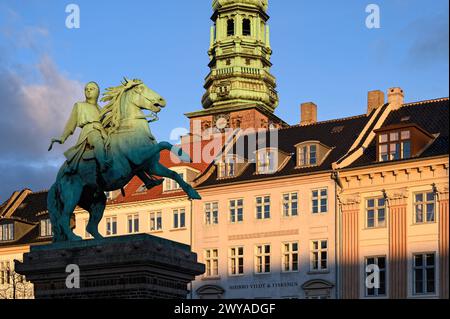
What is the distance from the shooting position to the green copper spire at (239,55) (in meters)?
96.9

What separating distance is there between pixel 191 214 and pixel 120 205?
5.67m

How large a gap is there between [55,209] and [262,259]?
3677 centimetres

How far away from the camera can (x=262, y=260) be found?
66.4m

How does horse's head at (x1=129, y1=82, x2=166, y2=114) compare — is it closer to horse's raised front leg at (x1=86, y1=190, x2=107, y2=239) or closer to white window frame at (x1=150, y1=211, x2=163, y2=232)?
horse's raised front leg at (x1=86, y1=190, x2=107, y2=239)

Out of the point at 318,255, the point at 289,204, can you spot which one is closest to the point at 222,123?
the point at 289,204

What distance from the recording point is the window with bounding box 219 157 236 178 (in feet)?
228

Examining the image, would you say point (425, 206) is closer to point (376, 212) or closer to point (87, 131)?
point (376, 212)

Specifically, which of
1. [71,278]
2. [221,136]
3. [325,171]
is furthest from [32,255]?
[221,136]

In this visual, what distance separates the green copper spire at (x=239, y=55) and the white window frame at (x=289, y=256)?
3302cm

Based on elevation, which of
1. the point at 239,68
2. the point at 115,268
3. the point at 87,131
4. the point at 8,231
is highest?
the point at 239,68

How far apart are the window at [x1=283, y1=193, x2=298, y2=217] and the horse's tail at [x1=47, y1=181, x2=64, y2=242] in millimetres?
35936

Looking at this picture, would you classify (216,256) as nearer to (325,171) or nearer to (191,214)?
(191,214)

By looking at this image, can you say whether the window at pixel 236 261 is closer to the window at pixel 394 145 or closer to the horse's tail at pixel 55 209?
the window at pixel 394 145

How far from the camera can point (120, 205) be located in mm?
72938
